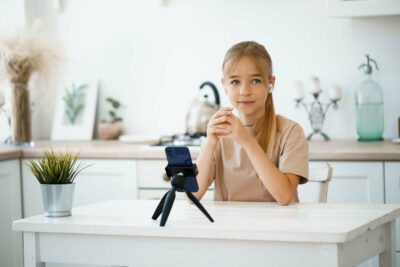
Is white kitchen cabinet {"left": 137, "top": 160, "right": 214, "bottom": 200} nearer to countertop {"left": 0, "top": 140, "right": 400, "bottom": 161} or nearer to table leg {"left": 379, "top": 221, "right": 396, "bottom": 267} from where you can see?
countertop {"left": 0, "top": 140, "right": 400, "bottom": 161}

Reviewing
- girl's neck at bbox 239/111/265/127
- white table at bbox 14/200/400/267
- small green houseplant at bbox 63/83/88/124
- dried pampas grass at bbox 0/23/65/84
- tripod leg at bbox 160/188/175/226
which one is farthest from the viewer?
small green houseplant at bbox 63/83/88/124

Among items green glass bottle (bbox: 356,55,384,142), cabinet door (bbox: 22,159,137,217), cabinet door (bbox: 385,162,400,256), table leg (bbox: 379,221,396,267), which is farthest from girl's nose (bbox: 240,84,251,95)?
green glass bottle (bbox: 356,55,384,142)

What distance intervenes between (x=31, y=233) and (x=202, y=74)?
6.41 feet

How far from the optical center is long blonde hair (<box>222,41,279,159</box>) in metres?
1.85

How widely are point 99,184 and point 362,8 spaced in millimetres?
1452

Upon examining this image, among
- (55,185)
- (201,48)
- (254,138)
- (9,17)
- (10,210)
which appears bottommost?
(10,210)

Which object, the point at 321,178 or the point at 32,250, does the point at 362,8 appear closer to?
the point at 321,178

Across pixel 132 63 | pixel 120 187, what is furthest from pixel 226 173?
pixel 132 63

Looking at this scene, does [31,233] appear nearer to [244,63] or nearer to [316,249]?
[316,249]

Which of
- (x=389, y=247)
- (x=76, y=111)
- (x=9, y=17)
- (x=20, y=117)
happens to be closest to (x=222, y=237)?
(x=389, y=247)

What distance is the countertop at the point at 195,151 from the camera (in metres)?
2.43

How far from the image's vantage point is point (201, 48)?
130 inches

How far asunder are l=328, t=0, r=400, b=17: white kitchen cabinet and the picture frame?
1425 mm

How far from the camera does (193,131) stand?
297cm
